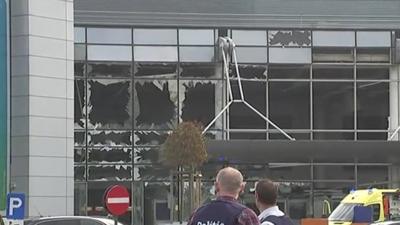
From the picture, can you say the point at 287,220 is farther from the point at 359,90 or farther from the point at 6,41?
the point at 359,90

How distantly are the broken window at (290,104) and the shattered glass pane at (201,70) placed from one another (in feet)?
7.11

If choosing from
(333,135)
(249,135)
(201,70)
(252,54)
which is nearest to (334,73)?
(333,135)

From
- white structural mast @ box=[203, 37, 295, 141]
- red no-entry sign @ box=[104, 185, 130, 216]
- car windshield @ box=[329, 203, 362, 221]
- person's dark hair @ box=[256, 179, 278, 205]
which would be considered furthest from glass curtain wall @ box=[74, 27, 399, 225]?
person's dark hair @ box=[256, 179, 278, 205]

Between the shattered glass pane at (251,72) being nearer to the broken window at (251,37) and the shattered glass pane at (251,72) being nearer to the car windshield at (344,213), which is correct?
the broken window at (251,37)

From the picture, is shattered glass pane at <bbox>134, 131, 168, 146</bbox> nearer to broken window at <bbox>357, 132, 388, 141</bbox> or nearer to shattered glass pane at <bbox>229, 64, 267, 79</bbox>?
shattered glass pane at <bbox>229, 64, 267, 79</bbox>

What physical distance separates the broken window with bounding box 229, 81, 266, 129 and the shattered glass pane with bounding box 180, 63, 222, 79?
0.72 metres

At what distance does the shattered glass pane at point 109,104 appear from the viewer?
31797 mm

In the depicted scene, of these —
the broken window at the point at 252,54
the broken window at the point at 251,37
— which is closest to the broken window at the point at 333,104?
the broken window at the point at 252,54

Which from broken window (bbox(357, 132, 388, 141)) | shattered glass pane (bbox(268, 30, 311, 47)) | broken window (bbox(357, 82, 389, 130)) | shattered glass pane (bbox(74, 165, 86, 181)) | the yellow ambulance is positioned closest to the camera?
the yellow ambulance

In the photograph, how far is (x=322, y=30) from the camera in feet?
106

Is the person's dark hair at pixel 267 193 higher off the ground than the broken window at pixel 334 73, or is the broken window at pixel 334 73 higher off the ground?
the broken window at pixel 334 73

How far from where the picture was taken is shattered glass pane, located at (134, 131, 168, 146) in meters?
31.7

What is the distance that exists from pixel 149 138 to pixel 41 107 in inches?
300

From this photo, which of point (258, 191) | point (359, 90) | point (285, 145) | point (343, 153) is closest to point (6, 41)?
point (285, 145)
